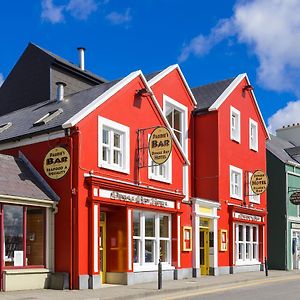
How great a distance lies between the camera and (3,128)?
21.3m

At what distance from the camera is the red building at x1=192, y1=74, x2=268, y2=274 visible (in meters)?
26.0

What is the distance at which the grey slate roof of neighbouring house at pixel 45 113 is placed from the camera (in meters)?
19.0

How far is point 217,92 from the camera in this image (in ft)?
96.0

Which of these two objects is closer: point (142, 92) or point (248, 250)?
point (142, 92)

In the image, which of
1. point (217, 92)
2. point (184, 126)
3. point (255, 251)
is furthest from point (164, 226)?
point (255, 251)

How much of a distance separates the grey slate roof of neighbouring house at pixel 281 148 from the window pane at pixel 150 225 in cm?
1526

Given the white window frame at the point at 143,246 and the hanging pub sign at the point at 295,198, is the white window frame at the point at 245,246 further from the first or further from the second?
the white window frame at the point at 143,246

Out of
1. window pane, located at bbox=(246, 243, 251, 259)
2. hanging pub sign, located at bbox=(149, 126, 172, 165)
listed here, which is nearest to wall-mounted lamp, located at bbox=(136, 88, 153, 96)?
hanging pub sign, located at bbox=(149, 126, 172, 165)

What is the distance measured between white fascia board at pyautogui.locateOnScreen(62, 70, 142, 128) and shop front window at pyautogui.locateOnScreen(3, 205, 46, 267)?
2994 mm

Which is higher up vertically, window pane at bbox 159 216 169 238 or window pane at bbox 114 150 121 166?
window pane at bbox 114 150 121 166

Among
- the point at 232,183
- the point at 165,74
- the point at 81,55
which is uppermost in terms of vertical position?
the point at 81,55

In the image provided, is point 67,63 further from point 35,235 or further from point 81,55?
point 35,235

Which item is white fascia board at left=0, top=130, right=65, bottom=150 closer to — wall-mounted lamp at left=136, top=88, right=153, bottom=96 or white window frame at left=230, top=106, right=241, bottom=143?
wall-mounted lamp at left=136, top=88, right=153, bottom=96

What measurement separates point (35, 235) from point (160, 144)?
558 cm
